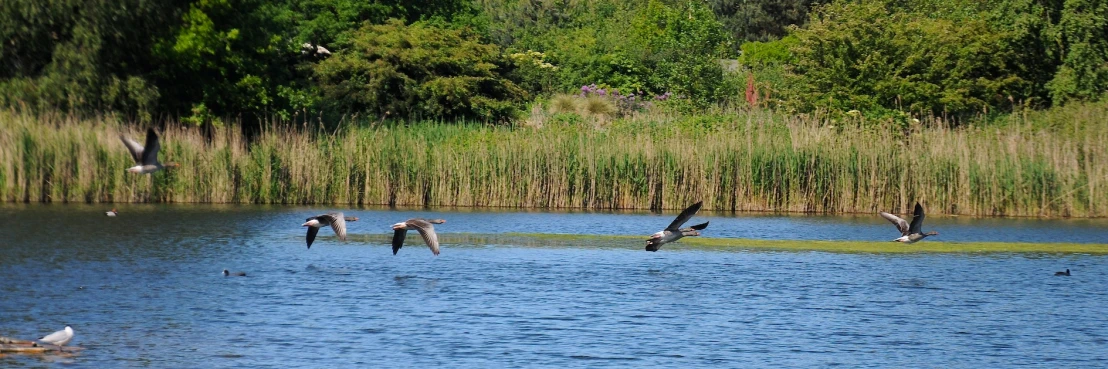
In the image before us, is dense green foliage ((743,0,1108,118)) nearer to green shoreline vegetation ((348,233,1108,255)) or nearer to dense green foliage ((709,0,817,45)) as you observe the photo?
green shoreline vegetation ((348,233,1108,255))

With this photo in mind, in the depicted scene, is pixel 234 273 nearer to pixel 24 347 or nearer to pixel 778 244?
pixel 24 347

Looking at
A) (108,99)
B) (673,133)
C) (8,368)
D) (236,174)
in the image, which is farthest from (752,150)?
(8,368)

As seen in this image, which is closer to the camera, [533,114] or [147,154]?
[147,154]

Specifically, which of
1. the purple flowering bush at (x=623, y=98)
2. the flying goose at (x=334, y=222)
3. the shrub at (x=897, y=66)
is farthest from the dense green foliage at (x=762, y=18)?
the flying goose at (x=334, y=222)

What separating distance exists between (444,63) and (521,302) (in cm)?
2588

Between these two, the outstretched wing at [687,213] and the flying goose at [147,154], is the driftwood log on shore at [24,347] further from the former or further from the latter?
the flying goose at [147,154]

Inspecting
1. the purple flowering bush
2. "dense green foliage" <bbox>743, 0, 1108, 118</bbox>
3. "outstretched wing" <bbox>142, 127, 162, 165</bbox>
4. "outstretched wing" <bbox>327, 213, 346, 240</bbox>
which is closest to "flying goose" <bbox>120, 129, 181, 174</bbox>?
"outstretched wing" <bbox>142, 127, 162, 165</bbox>

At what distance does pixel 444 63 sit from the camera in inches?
1586

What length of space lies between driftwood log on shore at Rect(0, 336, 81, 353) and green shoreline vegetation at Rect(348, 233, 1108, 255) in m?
10.2

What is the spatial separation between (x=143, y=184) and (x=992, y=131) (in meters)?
17.4

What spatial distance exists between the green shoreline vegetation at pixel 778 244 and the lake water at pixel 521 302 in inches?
16.1

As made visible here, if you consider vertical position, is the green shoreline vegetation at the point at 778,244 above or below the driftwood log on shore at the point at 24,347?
above

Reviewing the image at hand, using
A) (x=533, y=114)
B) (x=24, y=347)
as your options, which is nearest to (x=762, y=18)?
(x=533, y=114)

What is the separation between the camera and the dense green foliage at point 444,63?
32.2 metres
